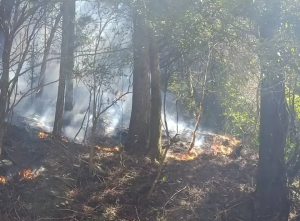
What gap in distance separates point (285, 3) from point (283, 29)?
0.54m

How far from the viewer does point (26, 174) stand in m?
10.9

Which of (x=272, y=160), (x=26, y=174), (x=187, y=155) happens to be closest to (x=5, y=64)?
(x=26, y=174)

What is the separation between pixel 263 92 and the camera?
1038 centimetres

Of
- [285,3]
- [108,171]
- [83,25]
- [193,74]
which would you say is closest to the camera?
[285,3]

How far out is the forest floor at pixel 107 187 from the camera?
10.0 metres

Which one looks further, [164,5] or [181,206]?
[181,206]

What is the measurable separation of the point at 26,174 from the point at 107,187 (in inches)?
74.8

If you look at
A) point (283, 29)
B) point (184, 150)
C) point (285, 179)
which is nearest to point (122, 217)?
point (285, 179)

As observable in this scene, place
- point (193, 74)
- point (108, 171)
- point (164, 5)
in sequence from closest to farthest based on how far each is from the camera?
point (164, 5)
point (108, 171)
point (193, 74)

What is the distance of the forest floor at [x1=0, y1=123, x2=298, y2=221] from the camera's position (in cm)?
1002

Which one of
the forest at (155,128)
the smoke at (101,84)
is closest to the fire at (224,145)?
the smoke at (101,84)

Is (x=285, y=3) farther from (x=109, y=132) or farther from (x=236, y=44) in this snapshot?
(x=109, y=132)

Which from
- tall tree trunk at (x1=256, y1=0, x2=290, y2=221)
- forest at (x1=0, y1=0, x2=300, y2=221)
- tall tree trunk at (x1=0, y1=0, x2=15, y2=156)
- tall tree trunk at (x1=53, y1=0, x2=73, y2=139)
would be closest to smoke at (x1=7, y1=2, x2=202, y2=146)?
forest at (x1=0, y1=0, x2=300, y2=221)

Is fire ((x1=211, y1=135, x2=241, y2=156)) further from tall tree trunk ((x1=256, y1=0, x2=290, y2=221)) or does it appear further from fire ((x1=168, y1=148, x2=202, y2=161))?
tall tree trunk ((x1=256, y1=0, x2=290, y2=221))
